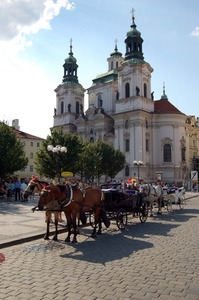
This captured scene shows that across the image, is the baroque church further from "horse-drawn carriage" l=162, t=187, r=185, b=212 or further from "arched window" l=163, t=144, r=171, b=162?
"horse-drawn carriage" l=162, t=187, r=185, b=212

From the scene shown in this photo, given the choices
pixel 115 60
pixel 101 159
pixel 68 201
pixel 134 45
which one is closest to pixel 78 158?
pixel 101 159

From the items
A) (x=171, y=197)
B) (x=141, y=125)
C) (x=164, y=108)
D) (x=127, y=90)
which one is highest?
(x=127, y=90)

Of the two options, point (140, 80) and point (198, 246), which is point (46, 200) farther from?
point (140, 80)

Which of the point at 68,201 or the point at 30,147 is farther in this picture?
the point at 30,147

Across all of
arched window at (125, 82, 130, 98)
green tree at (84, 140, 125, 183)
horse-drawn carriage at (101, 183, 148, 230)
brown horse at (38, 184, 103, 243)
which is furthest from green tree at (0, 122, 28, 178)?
arched window at (125, 82, 130, 98)

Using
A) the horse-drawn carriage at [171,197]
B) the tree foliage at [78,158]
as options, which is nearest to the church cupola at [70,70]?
the tree foliage at [78,158]

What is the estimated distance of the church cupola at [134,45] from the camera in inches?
2569

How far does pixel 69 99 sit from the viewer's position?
254ft

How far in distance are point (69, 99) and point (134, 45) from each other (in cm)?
2067

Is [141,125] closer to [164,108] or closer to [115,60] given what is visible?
[164,108]

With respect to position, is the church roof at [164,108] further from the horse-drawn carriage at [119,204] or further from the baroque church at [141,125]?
the horse-drawn carriage at [119,204]

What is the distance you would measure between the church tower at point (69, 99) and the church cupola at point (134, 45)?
57.4 feet

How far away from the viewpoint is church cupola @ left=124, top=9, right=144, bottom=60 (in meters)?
65.2

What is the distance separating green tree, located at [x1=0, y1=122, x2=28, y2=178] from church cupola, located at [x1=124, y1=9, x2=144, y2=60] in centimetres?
3558
